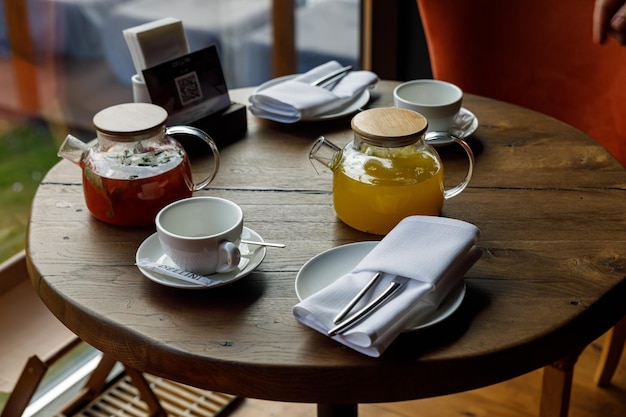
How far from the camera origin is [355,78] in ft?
5.23

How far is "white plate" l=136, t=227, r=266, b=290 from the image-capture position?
97 centimetres

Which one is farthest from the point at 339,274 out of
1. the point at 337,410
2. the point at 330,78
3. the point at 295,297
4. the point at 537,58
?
the point at 537,58

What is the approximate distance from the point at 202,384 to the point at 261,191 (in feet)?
1.43

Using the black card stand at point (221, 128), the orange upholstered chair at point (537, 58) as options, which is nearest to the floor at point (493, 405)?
the orange upholstered chair at point (537, 58)

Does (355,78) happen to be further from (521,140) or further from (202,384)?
(202,384)

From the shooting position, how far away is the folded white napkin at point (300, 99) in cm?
146

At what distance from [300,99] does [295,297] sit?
589 millimetres

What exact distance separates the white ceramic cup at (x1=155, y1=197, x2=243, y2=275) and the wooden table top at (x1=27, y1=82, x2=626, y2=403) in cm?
4

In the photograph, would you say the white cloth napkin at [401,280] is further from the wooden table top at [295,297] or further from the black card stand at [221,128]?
the black card stand at [221,128]

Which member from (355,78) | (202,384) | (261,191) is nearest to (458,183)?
(261,191)

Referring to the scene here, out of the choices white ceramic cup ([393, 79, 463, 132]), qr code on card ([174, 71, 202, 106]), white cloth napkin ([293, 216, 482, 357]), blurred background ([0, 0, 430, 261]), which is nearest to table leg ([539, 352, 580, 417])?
white ceramic cup ([393, 79, 463, 132])

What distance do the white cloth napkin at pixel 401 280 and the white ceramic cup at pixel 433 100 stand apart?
39 cm

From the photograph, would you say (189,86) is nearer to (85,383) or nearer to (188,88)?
(188,88)

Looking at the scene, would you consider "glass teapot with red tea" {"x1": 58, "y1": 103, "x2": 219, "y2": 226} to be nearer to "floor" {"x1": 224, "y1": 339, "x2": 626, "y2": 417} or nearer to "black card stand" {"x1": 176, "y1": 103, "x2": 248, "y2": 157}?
"black card stand" {"x1": 176, "y1": 103, "x2": 248, "y2": 157}
